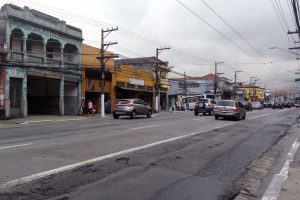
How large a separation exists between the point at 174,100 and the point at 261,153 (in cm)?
6965

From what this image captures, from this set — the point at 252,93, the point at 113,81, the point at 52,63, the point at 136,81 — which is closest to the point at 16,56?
the point at 52,63

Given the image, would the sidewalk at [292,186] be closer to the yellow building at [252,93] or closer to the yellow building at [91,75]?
the yellow building at [91,75]

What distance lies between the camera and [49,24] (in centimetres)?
3559

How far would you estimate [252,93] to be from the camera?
148750 mm

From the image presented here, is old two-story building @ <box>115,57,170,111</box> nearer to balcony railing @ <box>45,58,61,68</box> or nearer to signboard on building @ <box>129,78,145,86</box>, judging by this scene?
signboard on building @ <box>129,78,145,86</box>

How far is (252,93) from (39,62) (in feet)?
406

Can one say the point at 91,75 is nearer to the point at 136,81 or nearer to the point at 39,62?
the point at 39,62

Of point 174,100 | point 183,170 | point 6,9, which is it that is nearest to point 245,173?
point 183,170

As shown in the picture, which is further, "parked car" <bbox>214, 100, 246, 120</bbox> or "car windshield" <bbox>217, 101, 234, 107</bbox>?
"car windshield" <bbox>217, 101, 234, 107</bbox>

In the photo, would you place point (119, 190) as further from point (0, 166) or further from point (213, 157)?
point (213, 157)

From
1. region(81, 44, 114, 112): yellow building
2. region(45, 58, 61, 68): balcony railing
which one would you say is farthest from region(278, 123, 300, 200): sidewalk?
region(81, 44, 114, 112): yellow building

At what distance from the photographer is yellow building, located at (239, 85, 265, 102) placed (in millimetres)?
135375

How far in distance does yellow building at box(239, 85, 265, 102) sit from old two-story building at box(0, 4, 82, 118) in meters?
98.1

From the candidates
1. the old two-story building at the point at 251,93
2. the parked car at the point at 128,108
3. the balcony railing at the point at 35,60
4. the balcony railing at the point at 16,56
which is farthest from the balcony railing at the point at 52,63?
the old two-story building at the point at 251,93
